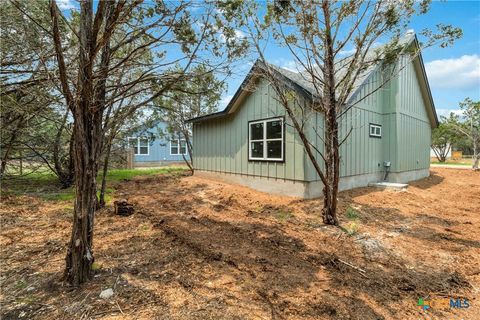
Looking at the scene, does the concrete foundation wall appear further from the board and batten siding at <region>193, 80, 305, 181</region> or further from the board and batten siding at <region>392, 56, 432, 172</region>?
the board and batten siding at <region>392, 56, 432, 172</region>

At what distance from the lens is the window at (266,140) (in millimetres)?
7855

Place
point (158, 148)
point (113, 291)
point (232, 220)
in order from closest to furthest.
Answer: point (113, 291) → point (232, 220) → point (158, 148)

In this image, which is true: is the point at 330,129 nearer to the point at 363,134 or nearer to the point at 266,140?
the point at 266,140

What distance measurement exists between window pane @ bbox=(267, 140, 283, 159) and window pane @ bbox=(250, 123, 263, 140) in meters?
0.50

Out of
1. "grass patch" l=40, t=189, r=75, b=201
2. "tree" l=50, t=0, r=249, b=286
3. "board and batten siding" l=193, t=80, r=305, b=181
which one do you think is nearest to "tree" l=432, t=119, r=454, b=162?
"board and batten siding" l=193, t=80, r=305, b=181

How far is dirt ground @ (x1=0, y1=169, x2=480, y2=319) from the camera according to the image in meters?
2.48

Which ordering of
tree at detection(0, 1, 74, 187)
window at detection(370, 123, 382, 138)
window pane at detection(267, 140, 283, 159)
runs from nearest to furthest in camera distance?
tree at detection(0, 1, 74, 187) < window pane at detection(267, 140, 283, 159) < window at detection(370, 123, 382, 138)

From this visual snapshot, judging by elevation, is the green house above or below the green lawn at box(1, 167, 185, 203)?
above

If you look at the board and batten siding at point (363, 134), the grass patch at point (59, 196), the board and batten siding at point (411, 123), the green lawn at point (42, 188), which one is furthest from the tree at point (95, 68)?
the board and batten siding at point (411, 123)

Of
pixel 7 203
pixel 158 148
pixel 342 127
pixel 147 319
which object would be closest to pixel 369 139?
pixel 342 127

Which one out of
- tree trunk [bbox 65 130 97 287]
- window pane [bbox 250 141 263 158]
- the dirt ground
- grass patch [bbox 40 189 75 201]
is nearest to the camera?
the dirt ground

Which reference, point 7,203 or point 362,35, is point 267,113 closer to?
point 362,35

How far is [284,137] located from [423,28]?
4.05 m

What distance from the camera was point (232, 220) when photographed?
5.60 meters
